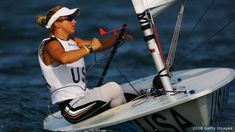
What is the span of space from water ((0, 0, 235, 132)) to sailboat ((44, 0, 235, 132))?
2.48ft

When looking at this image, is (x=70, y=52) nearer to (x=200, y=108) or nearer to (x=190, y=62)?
(x=200, y=108)

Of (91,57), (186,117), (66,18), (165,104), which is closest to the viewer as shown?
(165,104)

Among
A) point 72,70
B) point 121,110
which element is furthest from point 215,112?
point 72,70

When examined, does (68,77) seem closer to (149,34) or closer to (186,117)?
(149,34)

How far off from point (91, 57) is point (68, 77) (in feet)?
13.7

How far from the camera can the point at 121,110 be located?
5555mm

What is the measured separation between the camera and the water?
24.6 feet

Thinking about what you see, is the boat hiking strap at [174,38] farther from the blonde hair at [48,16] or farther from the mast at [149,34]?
the blonde hair at [48,16]

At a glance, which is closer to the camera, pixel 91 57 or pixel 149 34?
pixel 149 34

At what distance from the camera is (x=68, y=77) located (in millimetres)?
5762

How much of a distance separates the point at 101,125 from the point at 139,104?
421 mm

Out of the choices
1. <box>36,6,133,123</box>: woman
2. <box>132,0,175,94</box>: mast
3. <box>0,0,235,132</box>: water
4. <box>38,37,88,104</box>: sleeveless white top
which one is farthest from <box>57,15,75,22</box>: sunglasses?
<box>0,0,235,132</box>: water

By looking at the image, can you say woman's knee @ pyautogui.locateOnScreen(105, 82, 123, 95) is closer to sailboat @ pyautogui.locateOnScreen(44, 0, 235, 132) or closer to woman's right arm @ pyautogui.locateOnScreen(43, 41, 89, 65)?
sailboat @ pyautogui.locateOnScreen(44, 0, 235, 132)

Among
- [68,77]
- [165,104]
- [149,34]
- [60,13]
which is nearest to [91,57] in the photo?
[68,77]
